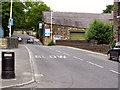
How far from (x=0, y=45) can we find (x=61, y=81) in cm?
2351

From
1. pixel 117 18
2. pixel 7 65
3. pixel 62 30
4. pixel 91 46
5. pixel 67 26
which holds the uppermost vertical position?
pixel 117 18

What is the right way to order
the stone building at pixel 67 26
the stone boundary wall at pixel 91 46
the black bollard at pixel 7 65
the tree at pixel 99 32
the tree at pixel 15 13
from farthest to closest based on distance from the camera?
1. the stone building at pixel 67 26
2. the tree at pixel 15 13
3. the tree at pixel 99 32
4. the stone boundary wall at pixel 91 46
5. the black bollard at pixel 7 65

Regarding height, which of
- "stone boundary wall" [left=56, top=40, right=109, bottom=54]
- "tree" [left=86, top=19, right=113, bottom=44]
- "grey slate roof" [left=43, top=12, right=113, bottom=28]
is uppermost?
"grey slate roof" [left=43, top=12, right=113, bottom=28]

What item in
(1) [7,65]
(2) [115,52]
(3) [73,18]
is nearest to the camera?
(1) [7,65]

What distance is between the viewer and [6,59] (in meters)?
10.3

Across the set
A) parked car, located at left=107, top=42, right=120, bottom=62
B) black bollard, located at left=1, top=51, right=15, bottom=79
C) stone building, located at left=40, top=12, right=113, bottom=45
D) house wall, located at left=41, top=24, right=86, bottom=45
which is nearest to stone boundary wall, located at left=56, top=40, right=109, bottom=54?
parked car, located at left=107, top=42, right=120, bottom=62

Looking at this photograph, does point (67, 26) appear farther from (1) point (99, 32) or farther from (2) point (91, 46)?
(2) point (91, 46)

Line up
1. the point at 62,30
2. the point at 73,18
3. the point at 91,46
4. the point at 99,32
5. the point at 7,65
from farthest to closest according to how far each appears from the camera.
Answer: the point at 73,18
the point at 62,30
the point at 99,32
the point at 91,46
the point at 7,65

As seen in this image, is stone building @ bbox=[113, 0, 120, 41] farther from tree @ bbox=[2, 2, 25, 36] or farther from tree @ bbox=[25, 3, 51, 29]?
tree @ bbox=[25, 3, 51, 29]

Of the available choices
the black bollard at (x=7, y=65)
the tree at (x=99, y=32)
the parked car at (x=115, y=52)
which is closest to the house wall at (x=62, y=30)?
the tree at (x=99, y=32)

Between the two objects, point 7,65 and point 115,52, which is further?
point 115,52

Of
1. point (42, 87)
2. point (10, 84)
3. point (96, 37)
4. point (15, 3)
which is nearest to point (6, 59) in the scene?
point (10, 84)

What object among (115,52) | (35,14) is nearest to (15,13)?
(35,14)

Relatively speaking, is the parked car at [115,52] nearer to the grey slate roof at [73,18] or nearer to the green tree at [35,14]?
the grey slate roof at [73,18]
